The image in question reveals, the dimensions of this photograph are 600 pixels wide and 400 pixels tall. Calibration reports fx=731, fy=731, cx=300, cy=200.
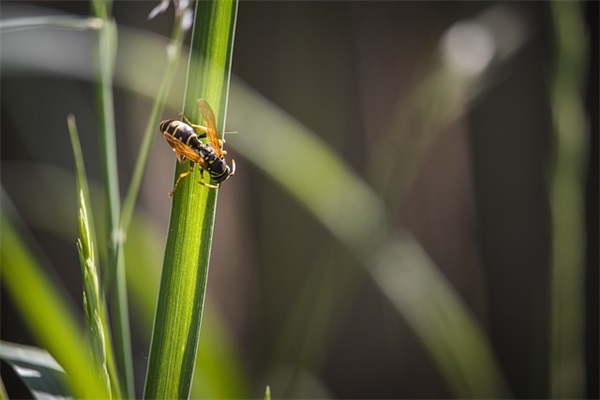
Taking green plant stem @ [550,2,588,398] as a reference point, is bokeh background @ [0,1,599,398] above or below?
above

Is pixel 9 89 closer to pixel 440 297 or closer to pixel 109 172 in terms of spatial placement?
pixel 440 297

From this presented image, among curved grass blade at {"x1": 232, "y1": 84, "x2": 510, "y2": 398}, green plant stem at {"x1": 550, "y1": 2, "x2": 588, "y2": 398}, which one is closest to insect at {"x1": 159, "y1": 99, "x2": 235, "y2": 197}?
curved grass blade at {"x1": 232, "y1": 84, "x2": 510, "y2": 398}

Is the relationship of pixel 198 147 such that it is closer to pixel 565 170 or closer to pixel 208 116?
pixel 208 116

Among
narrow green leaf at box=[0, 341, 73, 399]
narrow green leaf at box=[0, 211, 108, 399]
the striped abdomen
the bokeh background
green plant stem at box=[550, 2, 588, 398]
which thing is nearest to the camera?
narrow green leaf at box=[0, 211, 108, 399]

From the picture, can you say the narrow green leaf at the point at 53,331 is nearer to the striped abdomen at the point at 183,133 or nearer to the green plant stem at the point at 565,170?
the striped abdomen at the point at 183,133

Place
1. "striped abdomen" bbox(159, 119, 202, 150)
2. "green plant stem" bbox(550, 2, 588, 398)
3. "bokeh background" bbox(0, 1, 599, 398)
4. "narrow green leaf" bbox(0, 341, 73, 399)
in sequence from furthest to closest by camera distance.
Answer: "bokeh background" bbox(0, 1, 599, 398) < "green plant stem" bbox(550, 2, 588, 398) < "striped abdomen" bbox(159, 119, 202, 150) < "narrow green leaf" bbox(0, 341, 73, 399)

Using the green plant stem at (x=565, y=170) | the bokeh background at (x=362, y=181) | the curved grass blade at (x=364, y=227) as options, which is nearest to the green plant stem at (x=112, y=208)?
the curved grass blade at (x=364, y=227)

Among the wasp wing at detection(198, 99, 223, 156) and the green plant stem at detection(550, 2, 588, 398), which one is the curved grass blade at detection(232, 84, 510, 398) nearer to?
the green plant stem at detection(550, 2, 588, 398)

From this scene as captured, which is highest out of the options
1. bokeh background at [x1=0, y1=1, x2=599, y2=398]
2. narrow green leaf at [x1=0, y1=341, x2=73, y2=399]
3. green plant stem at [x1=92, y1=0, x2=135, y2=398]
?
bokeh background at [x1=0, y1=1, x2=599, y2=398]

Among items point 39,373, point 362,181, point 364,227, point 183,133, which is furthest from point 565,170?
point 362,181
